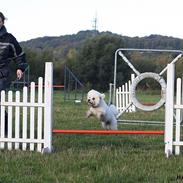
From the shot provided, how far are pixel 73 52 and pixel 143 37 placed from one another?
860 centimetres

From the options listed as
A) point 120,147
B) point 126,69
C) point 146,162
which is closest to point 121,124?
point 120,147

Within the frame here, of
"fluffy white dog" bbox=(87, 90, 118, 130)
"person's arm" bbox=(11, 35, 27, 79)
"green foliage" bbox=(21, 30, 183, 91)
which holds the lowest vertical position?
"fluffy white dog" bbox=(87, 90, 118, 130)

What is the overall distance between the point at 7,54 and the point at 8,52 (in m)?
0.03

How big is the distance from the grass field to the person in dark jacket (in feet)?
3.81

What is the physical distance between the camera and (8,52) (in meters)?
7.22

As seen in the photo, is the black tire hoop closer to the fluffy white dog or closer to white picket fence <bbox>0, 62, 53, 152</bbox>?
the fluffy white dog

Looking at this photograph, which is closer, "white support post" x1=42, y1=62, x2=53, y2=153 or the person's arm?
"white support post" x1=42, y1=62, x2=53, y2=153

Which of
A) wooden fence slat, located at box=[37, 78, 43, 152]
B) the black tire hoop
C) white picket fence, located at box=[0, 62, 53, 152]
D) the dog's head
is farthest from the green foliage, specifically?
wooden fence slat, located at box=[37, 78, 43, 152]

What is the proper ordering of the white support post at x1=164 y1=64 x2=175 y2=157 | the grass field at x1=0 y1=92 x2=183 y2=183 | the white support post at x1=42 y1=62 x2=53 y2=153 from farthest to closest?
1. the white support post at x1=42 y1=62 x2=53 y2=153
2. the white support post at x1=164 y1=64 x2=175 y2=157
3. the grass field at x1=0 y1=92 x2=183 y2=183

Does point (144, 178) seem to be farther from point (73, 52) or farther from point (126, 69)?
point (73, 52)

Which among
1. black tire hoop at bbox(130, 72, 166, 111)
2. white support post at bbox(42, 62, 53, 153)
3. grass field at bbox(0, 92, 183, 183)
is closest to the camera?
grass field at bbox(0, 92, 183, 183)

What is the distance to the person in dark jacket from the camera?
282 inches

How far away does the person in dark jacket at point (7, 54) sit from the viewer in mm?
7152

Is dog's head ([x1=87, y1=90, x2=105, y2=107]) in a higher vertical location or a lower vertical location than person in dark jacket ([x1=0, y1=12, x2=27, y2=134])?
lower
